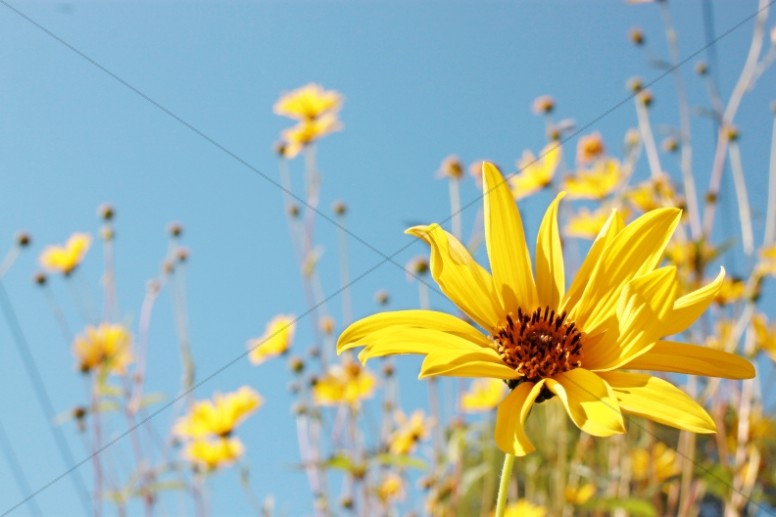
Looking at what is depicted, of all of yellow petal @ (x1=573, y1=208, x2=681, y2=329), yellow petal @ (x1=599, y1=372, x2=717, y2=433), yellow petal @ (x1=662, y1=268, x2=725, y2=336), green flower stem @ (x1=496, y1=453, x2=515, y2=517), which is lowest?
green flower stem @ (x1=496, y1=453, x2=515, y2=517)

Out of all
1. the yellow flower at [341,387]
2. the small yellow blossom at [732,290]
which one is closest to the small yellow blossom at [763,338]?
the small yellow blossom at [732,290]

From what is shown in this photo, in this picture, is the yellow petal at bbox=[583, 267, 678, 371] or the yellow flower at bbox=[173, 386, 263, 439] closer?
the yellow petal at bbox=[583, 267, 678, 371]

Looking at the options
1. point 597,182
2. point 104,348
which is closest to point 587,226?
point 597,182

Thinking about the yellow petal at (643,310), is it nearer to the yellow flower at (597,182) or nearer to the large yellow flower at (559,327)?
the large yellow flower at (559,327)

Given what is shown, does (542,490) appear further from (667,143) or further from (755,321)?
(667,143)

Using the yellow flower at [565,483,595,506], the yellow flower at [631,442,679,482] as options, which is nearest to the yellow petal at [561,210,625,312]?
the yellow flower at [565,483,595,506]

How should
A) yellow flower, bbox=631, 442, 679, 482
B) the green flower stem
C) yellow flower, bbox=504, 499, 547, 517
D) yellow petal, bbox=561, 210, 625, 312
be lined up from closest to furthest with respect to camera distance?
1. the green flower stem
2. yellow petal, bbox=561, 210, 625, 312
3. yellow flower, bbox=504, 499, 547, 517
4. yellow flower, bbox=631, 442, 679, 482

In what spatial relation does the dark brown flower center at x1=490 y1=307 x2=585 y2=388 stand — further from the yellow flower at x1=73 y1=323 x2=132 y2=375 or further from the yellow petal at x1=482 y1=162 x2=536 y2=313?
the yellow flower at x1=73 y1=323 x2=132 y2=375
